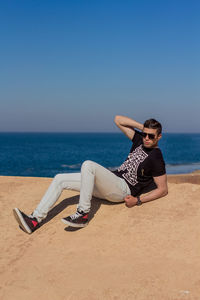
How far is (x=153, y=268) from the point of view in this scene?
12.6 feet

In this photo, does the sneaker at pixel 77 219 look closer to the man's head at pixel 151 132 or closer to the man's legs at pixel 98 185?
the man's legs at pixel 98 185

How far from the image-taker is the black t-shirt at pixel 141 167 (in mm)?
4809

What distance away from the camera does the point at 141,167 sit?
489 centimetres

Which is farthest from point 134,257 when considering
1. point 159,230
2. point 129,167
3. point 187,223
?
point 129,167

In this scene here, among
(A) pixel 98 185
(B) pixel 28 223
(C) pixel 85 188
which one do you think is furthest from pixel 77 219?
(B) pixel 28 223

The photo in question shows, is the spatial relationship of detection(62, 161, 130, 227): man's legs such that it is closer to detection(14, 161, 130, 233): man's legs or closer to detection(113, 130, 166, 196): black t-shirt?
detection(14, 161, 130, 233): man's legs

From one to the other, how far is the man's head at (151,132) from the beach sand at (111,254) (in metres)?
1.06

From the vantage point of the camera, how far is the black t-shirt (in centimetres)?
481

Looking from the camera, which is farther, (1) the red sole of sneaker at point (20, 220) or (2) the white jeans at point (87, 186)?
(1) the red sole of sneaker at point (20, 220)

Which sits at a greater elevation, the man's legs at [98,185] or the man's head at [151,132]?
the man's head at [151,132]

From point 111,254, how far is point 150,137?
179 cm

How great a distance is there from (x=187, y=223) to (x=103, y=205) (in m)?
1.45

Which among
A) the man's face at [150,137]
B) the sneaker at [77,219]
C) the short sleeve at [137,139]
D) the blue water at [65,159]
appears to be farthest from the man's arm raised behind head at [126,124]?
the blue water at [65,159]

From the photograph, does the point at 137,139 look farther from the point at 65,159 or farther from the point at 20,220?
the point at 65,159
